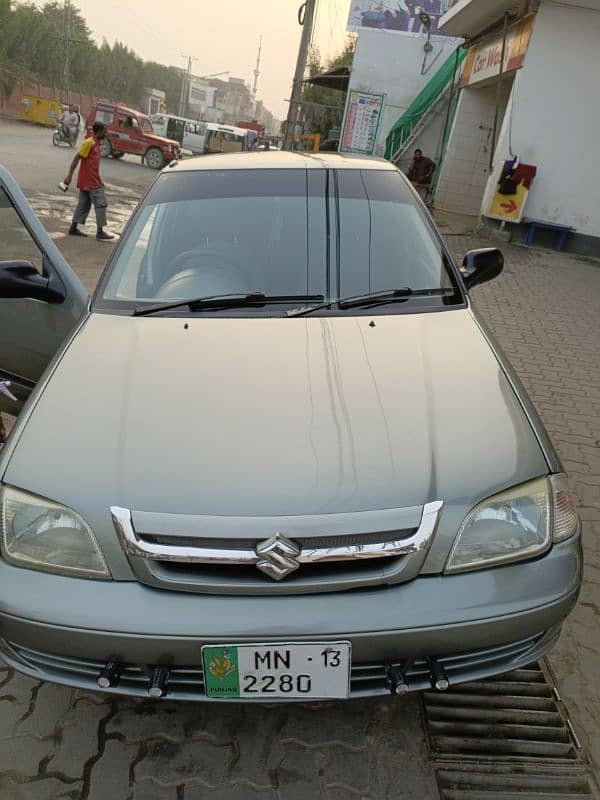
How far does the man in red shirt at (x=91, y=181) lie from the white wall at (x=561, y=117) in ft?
22.2

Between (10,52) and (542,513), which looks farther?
(10,52)

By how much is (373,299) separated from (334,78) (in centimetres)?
2451

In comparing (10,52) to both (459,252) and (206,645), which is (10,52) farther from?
(206,645)

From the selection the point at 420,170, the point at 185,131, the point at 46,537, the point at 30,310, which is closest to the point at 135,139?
the point at 185,131

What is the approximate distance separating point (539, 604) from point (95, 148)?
8897mm

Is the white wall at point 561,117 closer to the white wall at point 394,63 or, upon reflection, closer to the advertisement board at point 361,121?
the advertisement board at point 361,121

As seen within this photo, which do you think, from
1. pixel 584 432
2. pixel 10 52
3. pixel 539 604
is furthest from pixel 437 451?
pixel 10 52

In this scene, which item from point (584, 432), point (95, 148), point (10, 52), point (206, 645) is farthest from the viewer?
point (10, 52)

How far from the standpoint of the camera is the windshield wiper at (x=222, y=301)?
2410mm

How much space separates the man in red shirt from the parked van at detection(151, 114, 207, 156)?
21092 millimetres

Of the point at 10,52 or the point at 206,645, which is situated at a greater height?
the point at 10,52

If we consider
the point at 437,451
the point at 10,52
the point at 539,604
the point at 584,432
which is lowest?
the point at 584,432

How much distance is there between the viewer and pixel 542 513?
1.68 m

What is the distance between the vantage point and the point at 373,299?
2459 mm
